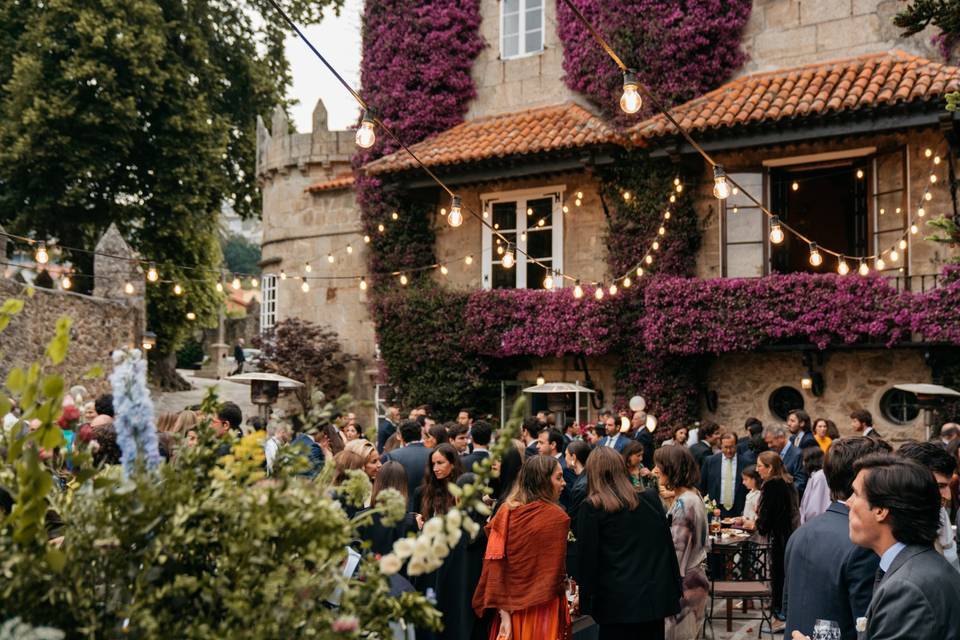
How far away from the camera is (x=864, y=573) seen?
4.26 meters

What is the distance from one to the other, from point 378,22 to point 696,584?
15.4m

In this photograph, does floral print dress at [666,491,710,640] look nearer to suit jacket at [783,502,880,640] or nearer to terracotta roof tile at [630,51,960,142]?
suit jacket at [783,502,880,640]

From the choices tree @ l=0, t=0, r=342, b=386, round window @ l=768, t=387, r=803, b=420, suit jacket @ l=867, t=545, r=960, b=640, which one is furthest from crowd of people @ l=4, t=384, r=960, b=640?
tree @ l=0, t=0, r=342, b=386

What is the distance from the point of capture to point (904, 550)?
10.6 ft

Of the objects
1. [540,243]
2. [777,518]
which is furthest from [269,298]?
[777,518]

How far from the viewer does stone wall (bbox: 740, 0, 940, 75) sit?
49.1 feet

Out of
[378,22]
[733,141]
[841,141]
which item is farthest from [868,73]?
[378,22]

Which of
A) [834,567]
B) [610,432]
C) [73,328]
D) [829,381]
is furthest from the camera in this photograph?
[73,328]

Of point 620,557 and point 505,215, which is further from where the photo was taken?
point 505,215

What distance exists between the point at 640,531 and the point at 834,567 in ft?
5.99

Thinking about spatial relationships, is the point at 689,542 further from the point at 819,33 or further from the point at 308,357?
the point at 308,357

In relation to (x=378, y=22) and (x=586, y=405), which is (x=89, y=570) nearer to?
(x=586, y=405)

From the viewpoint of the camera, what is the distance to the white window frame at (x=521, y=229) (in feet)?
57.3

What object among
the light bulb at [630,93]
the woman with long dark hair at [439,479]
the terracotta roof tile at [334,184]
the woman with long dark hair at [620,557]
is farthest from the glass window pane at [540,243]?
the woman with long dark hair at [620,557]
